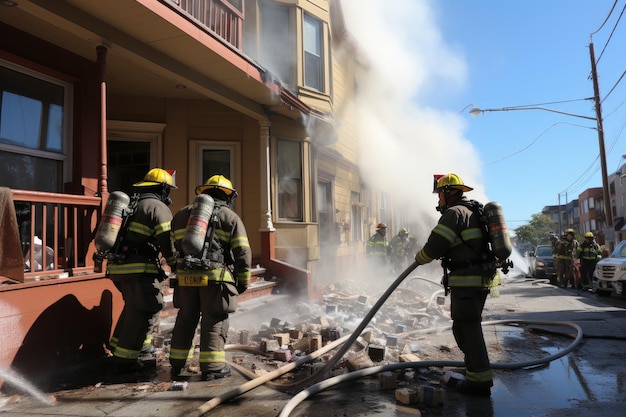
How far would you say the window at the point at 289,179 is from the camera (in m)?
8.92

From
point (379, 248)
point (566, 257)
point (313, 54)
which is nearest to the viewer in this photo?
point (313, 54)

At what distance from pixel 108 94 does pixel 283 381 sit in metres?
5.99

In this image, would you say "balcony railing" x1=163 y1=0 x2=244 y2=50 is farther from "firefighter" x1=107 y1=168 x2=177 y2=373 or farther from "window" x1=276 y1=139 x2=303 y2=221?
"firefighter" x1=107 y1=168 x2=177 y2=373

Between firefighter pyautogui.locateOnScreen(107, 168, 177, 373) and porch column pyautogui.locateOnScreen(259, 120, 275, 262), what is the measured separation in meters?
3.72

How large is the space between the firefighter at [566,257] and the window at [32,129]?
1420cm

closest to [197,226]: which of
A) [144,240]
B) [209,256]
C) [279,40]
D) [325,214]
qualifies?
[209,256]

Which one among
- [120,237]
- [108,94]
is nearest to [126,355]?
[120,237]

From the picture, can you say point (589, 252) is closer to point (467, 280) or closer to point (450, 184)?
point (450, 184)

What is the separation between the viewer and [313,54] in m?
10.4

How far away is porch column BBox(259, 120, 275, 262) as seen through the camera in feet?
26.7

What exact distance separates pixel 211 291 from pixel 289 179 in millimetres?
5208

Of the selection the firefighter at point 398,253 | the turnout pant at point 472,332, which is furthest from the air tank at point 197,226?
the firefighter at point 398,253

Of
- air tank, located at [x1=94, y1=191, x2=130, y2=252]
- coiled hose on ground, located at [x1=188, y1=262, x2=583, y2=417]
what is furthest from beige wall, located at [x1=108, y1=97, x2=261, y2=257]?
coiled hose on ground, located at [x1=188, y1=262, x2=583, y2=417]

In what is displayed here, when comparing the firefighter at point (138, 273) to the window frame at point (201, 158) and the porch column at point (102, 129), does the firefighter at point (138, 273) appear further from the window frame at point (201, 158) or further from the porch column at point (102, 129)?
the window frame at point (201, 158)
